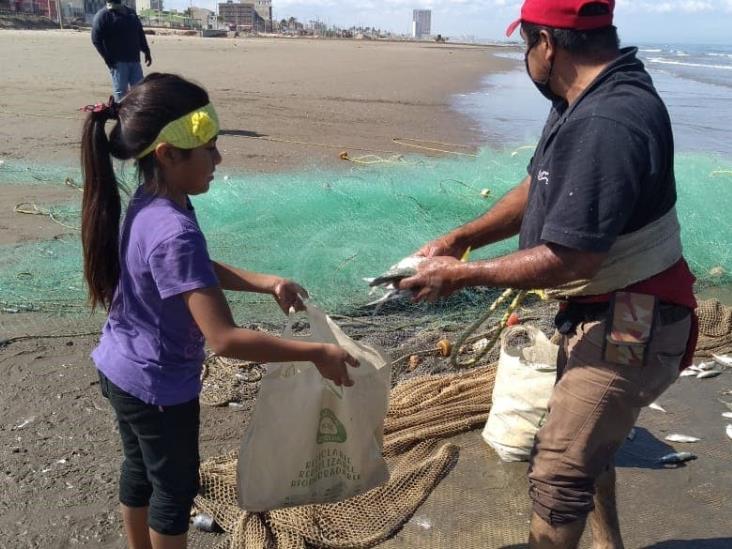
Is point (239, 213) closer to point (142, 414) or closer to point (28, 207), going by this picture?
point (28, 207)

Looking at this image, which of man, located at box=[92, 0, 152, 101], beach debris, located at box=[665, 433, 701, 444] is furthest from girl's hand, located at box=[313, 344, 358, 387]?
man, located at box=[92, 0, 152, 101]

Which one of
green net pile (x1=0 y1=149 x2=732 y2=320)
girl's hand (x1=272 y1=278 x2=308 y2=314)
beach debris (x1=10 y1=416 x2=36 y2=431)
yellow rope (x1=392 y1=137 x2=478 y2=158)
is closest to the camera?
girl's hand (x1=272 y1=278 x2=308 y2=314)

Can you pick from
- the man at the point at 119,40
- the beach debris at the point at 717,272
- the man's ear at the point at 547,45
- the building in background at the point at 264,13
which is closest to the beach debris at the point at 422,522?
the man's ear at the point at 547,45

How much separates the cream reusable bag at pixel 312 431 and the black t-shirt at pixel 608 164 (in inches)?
31.8

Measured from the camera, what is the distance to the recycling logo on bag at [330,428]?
2.45m

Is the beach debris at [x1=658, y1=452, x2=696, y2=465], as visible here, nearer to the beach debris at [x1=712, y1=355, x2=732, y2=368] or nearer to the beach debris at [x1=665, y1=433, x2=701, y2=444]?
the beach debris at [x1=665, y1=433, x2=701, y2=444]

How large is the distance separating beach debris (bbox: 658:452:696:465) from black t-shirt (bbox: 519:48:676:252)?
71.1 inches

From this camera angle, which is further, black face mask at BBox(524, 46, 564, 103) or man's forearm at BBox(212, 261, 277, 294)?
man's forearm at BBox(212, 261, 277, 294)

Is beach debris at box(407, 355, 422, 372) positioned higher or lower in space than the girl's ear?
lower

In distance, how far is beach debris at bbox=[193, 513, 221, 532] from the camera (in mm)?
2824

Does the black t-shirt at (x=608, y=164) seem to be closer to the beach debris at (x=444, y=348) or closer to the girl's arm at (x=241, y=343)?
the girl's arm at (x=241, y=343)

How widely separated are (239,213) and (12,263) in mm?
1783

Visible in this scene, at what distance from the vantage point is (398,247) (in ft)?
17.3

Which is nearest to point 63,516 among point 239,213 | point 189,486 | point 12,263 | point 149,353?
point 189,486
